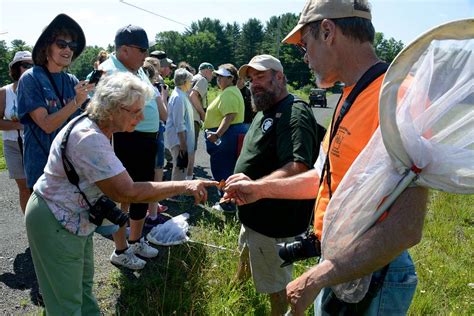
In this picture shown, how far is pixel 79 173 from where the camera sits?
7.79 feet

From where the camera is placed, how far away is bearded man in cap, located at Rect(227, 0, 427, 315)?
4.41 ft

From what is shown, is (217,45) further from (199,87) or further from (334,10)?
(334,10)

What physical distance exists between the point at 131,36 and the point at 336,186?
281cm

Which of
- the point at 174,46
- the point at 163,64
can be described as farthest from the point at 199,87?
the point at 174,46

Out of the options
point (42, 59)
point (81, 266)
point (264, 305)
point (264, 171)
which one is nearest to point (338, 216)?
point (264, 171)

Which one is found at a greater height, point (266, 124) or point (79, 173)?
point (266, 124)

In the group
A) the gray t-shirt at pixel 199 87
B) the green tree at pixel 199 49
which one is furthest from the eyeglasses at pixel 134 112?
the green tree at pixel 199 49

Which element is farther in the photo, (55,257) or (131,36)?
(131,36)

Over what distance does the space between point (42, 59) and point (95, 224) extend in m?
1.58

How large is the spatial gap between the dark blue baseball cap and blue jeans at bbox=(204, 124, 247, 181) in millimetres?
2506

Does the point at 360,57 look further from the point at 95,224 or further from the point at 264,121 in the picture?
the point at 95,224

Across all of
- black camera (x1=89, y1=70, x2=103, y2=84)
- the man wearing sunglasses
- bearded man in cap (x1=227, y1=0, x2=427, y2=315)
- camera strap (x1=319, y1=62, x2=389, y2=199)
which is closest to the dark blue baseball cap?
the man wearing sunglasses

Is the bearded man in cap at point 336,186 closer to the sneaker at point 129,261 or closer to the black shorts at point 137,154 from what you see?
the black shorts at point 137,154

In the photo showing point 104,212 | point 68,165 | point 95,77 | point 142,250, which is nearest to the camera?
point 68,165
